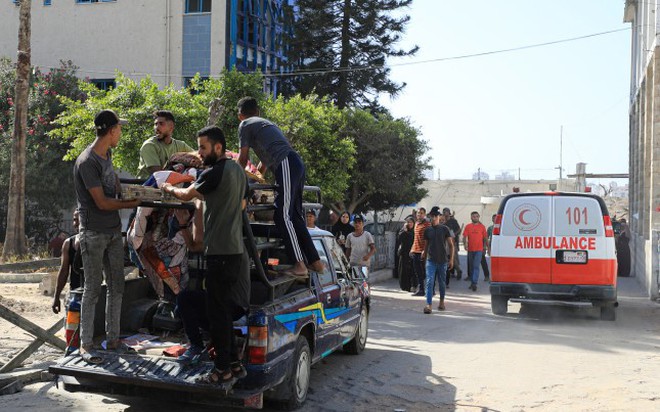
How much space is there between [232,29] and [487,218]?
28734 millimetres

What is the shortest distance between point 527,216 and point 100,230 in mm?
8607

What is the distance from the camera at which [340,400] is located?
6.94 m

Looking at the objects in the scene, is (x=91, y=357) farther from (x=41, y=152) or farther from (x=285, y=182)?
(x=41, y=152)

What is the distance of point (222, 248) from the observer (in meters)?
5.50

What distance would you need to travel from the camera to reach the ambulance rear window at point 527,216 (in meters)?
12.6

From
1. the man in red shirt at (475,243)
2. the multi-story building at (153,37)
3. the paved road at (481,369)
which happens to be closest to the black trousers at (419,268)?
the man in red shirt at (475,243)

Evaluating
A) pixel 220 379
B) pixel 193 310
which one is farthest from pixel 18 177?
pixel 220 379

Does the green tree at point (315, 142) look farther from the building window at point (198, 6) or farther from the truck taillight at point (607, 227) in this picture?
the building window at point (198, 6)

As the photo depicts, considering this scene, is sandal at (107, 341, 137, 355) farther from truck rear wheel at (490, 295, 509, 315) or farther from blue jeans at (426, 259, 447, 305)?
truck rear wheel at (490, 295, 509, 315)

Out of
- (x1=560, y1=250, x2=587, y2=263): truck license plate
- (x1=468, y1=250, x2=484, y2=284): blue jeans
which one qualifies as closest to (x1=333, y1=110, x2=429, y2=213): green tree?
(x1=468, y1=250, x2=484, y2=284): blue jeans

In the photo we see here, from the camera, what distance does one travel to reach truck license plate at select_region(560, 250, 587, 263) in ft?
40.5

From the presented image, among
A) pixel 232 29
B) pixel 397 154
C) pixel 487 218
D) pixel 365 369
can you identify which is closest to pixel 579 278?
pixel 365 369

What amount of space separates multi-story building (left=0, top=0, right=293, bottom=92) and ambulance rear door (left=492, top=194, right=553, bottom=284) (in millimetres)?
18258

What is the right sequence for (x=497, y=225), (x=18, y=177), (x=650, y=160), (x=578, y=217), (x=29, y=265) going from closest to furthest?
(x=578, y=217) < (x=497, y=225) < (x=29, y=265) < (x=18, y=177) < (x=650, y=160)
